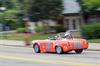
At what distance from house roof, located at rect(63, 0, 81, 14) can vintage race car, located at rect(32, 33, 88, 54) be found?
24.5 meters

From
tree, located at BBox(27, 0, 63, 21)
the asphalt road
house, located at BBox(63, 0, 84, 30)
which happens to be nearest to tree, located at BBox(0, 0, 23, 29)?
house, located at BBox(63, 0, 84, 30)

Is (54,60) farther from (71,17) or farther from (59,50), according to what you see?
(71,17)

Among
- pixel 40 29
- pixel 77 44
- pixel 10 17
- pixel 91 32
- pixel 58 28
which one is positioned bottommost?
pixel 40 29

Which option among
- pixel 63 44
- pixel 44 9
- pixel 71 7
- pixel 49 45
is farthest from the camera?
pixel 71 7

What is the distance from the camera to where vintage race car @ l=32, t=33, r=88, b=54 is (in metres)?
25.4

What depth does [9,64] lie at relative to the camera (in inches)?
777

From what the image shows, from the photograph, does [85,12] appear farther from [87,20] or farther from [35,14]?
[35,14]

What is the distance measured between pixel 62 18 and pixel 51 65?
36951 millimetres

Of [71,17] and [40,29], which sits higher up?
[71,17]

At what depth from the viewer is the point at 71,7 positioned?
54.5m

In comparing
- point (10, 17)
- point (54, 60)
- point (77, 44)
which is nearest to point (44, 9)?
point (10, 17)

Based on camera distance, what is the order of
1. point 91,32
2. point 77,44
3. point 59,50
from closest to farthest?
point 77,44 → point 59,50 → point 91,32

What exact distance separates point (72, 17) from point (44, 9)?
5.94 metres

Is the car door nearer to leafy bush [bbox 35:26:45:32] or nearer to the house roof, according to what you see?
the house roof
